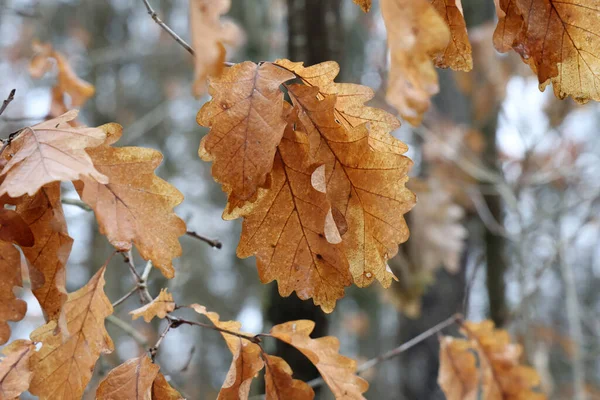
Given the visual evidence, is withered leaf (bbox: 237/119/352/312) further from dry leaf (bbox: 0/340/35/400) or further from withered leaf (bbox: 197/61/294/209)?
dry leaf (bbox: 0/340/35/400)

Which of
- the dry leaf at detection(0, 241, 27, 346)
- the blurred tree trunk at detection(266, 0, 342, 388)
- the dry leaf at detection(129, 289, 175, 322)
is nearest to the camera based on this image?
the dry leaf at detection(0, 241, 27, 346)

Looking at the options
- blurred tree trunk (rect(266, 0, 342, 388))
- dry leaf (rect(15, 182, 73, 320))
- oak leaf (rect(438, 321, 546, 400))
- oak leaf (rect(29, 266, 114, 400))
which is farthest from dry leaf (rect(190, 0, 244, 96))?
blurred tree trunk (rect(266, 0, 342, 388))

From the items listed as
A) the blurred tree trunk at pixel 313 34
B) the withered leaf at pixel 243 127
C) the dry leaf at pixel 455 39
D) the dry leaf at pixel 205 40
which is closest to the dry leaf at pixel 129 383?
the withered leaf at pixel 243 127

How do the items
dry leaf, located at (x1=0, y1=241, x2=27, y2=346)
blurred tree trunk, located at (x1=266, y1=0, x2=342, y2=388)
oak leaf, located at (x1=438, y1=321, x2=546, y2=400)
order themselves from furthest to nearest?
blurred tree trunk, located at (x1=266, y1=0, x2=342, y2=388), oak leaf, located at (x1=438, y1=321, x2=546, y2=400), dry leaf, located at (x1=0, y1=241, x2=27, y2=346)

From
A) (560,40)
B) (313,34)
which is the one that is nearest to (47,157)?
(560,40)

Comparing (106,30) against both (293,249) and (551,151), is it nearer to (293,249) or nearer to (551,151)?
(551,151)

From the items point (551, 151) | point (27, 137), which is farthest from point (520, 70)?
point (27, 137)
